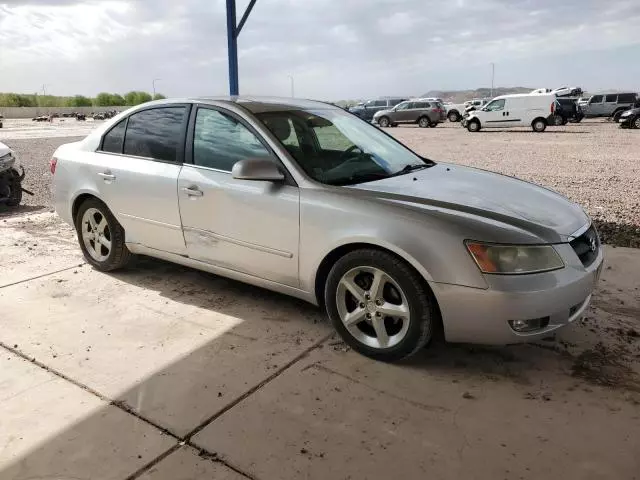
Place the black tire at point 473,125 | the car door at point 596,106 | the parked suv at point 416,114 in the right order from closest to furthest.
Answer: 1. the black tire at point 473,125
2. the parked suv at point 416,114
3. the car door at point 596,106

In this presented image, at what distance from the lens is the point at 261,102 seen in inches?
156

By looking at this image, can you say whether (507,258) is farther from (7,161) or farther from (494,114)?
(494,114)

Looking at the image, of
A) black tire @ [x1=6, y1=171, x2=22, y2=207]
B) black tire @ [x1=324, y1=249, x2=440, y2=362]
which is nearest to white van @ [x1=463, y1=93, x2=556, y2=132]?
black tire @ [x1=6, y1=171, x2=22, y2=207]

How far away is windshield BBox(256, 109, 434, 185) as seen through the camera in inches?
137

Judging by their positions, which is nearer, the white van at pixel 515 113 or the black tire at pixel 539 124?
the white van at pixel 515 113

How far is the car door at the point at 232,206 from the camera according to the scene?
3398mm

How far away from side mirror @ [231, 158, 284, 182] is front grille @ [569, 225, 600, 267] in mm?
1751

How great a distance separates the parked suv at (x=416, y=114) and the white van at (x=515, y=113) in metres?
5.09

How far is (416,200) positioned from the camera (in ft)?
9.96

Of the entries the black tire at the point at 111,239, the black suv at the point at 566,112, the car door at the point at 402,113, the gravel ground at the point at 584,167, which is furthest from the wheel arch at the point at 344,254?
the car door at the point at 402,113

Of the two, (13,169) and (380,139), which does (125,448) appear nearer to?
(380,139)

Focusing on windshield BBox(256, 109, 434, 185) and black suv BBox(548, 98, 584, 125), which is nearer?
windshield BBox(256, 109, 434, 185)

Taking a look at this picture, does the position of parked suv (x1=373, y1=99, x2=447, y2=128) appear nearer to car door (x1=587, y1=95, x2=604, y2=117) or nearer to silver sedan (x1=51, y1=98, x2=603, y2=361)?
car door (x1=587, y1=95, x2=604, y2=117)

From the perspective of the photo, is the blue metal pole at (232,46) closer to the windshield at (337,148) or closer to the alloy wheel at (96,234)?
the alloy wheel at (96,234)
